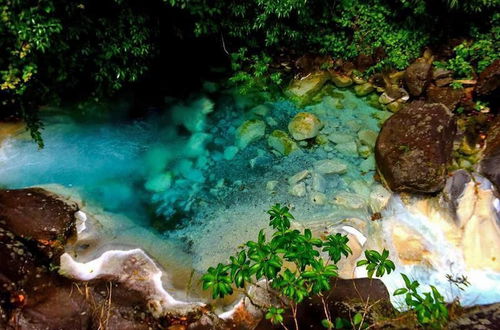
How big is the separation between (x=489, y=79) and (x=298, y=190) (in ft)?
12.7

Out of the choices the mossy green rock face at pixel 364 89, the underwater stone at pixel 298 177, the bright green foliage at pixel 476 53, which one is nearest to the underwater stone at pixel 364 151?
the underwater stone at pixel 298 177

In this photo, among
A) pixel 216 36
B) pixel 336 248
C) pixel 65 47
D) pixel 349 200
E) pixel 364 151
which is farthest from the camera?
pixel 216 36

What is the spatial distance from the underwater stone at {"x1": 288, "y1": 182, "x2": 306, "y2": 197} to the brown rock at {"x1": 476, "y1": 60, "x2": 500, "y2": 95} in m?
3.64

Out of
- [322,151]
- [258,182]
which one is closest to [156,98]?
[258,182]

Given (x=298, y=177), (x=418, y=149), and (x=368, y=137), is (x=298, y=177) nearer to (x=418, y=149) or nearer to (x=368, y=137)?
(x=368, y=137)

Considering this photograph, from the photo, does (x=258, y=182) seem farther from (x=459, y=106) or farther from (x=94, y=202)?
(x=459, y=106)

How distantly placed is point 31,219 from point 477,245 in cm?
639

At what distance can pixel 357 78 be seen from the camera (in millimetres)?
7348

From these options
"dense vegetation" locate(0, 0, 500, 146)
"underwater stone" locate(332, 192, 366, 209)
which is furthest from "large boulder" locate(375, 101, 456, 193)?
"dense vegetation" locate(0, 0, 500, 146)

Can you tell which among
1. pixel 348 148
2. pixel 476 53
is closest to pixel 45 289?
pixel 348 148

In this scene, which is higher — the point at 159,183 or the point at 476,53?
the point at 476,53

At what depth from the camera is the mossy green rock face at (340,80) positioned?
24.1 feet

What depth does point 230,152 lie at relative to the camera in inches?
256

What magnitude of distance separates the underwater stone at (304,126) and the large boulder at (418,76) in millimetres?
1897
